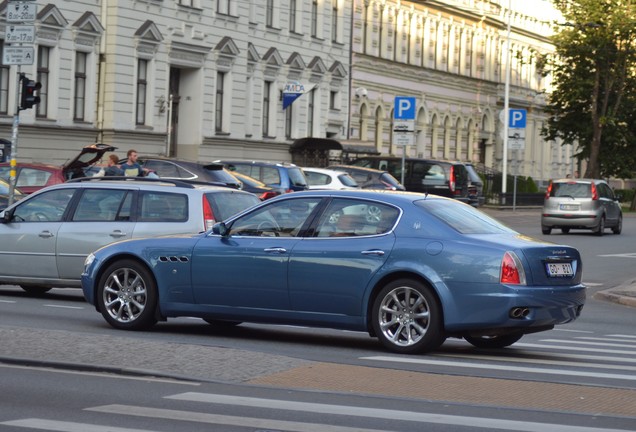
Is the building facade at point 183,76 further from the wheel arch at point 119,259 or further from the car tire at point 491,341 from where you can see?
the car tire at point 491,341

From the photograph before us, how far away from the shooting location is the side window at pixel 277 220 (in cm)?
1372

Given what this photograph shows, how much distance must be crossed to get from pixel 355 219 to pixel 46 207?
19.7 ft

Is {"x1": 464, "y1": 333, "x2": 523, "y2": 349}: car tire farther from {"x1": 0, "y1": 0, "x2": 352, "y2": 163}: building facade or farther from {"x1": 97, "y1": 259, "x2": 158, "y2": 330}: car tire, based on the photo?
{"x1": 0, "y1": 0, "x2": 352, "y2": 163}: building facade

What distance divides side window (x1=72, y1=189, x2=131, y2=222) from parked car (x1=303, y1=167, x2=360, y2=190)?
21140 millimetres

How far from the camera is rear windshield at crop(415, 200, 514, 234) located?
1323 cm

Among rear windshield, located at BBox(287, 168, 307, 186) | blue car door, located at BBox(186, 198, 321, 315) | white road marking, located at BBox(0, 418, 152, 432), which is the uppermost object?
rear windshield, located at BBox(287, 168, 307, 186)

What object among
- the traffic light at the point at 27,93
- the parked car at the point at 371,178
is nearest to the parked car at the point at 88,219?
the traffic light at the point at 27,93

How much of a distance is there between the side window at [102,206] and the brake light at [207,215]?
101 cm

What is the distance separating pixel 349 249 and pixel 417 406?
3.51 m

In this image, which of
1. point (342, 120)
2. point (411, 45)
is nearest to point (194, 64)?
point (342, 120)

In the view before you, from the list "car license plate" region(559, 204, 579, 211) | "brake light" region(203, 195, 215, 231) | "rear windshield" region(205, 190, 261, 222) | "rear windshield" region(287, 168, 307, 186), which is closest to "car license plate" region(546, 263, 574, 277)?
"brake light" region(203, 195, 215, 231)

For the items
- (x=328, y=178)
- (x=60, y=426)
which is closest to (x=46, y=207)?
(x=60, y=426)

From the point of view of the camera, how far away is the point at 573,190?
43312 millimetres

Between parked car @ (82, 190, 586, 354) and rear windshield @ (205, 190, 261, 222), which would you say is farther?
rear windshield @ (205, 190, 261, 222)
